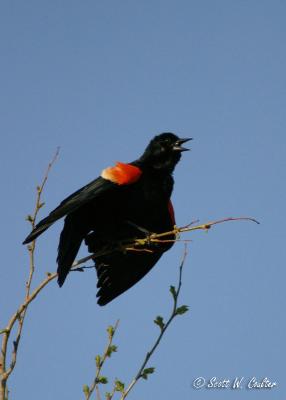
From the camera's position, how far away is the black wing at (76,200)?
12.9 ft

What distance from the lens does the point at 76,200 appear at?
170 inches

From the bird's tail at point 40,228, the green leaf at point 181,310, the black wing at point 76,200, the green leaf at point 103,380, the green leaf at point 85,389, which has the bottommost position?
the green leaf at point 85,389

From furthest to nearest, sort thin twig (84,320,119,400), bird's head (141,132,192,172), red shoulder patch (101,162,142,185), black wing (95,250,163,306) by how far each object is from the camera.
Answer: bird's head (141,132,192,172), black wing (95,250,163,306), red shoulder patch (101,162,142,185), thin twig (84,320,119,400)

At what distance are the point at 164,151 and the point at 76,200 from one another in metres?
1.22

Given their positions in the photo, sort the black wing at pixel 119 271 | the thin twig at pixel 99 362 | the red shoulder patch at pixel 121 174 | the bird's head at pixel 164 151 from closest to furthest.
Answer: the thin twig at pixel 99 362
the red shoulder patch at pixel 121 174
the black wing at pixel 119 271
the bird's head at pixel 164 151

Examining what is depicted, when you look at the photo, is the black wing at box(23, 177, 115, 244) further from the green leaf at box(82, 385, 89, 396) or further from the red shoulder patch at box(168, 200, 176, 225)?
the green leaf at box(82, 385, 89, 396)

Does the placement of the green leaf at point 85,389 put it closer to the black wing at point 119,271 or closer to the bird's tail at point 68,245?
the bird's tail at point 68,245

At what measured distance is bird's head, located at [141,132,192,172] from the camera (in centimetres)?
521

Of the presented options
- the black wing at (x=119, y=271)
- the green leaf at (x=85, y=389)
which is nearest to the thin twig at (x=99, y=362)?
the green leaf at (x=85, y=389)

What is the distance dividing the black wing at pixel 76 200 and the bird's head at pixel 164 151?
76cm

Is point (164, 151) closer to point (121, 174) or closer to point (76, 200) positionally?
point (121, 174)

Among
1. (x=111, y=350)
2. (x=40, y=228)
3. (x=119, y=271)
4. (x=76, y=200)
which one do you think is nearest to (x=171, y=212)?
(x=119, y=271)

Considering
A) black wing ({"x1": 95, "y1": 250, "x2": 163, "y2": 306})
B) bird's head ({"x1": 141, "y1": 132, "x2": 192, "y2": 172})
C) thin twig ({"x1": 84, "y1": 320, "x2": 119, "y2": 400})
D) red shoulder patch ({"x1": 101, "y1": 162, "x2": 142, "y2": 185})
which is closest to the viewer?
thin twig ({"x1": 84, "y1": 320, "x2": 119, "y2": 400})

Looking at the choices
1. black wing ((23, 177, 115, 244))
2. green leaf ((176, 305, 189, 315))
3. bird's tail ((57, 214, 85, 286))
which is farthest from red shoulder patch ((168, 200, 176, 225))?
green leaf ((176, 305, 189, 315))
